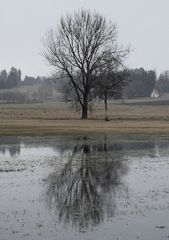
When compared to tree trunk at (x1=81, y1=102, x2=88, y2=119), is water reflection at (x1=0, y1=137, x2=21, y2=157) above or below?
below

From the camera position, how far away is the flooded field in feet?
40.5

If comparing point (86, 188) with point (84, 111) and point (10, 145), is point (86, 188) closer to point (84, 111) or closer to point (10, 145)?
point (10, 145)

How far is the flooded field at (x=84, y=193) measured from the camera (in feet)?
40.5

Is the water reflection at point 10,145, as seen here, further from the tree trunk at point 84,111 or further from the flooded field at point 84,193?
the tree trunk at point 84,111

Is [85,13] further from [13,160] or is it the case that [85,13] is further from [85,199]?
[85,199]

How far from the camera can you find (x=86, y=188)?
18.2 metres

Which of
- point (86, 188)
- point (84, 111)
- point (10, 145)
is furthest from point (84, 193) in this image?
point (84, 111)

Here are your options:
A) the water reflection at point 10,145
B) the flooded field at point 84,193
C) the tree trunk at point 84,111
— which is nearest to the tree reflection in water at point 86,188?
the flooded field at point 84,193

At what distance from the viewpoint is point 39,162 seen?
83.7 feet

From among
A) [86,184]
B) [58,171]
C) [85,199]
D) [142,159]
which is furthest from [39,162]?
[85,199]

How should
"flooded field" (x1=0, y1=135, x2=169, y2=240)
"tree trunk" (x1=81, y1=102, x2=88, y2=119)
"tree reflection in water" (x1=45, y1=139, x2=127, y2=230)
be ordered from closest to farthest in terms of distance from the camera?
"flooded field" (x1=0, y1=135, x2=169, y2=240) → "tree reflection in water" (x1=45, y1=139, x2=127, y2=230) → "tree trunk" (x1=81, y1=102, x2=88, y2=119)

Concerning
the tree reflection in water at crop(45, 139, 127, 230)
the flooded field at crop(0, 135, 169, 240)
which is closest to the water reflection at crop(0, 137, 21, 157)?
the flooded field at crop(0, 135, 169, 240)

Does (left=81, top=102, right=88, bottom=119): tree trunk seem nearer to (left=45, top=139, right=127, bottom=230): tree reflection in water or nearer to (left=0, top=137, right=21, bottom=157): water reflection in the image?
(left=0, top=137, right=21, bottom=157): water reflection

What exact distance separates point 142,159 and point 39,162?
5.27 meters
